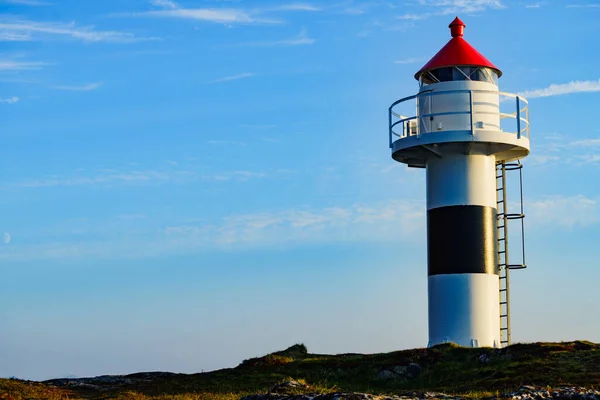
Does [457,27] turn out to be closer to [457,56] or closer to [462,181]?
[457,56]

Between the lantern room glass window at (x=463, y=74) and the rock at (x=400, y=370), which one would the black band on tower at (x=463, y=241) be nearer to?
the lantern room glass window at (x=463, y=74)

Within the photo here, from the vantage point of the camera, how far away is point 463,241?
3033cm

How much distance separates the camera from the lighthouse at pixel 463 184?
30344 millimetres

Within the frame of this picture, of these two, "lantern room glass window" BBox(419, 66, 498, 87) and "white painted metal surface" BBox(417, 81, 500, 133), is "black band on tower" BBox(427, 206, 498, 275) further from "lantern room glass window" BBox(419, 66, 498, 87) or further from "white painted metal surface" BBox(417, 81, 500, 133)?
"lantern room glass window" BBox(419, 66, 498, 87)

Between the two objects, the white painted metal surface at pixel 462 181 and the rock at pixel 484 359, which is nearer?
the rock at pixel 484 359

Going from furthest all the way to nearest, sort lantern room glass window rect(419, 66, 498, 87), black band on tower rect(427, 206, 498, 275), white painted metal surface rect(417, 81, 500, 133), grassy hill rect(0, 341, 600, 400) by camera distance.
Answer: lantern room glass window rect(419, 66, 498, 87)
white painted metal surface rect(417, 81, 500, 133)
black band on tower rect(427, 206, 498, 275)
grassy hill rect(0, 341, 600, 400)

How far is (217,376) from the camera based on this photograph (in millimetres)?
27734

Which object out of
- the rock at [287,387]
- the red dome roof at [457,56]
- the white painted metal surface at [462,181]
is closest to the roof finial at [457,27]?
the red dome roof at [457,56]

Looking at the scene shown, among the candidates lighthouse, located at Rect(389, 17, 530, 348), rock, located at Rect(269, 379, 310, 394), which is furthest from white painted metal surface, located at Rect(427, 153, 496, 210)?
rock, located at Rect(269, 379, 310, 394)

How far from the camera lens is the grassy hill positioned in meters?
23.3

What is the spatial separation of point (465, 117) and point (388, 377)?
374 inches

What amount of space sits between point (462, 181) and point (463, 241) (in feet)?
6.75

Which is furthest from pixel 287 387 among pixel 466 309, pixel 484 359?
pixel 466 309

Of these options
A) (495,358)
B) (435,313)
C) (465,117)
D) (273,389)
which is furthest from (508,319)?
(273,389)
